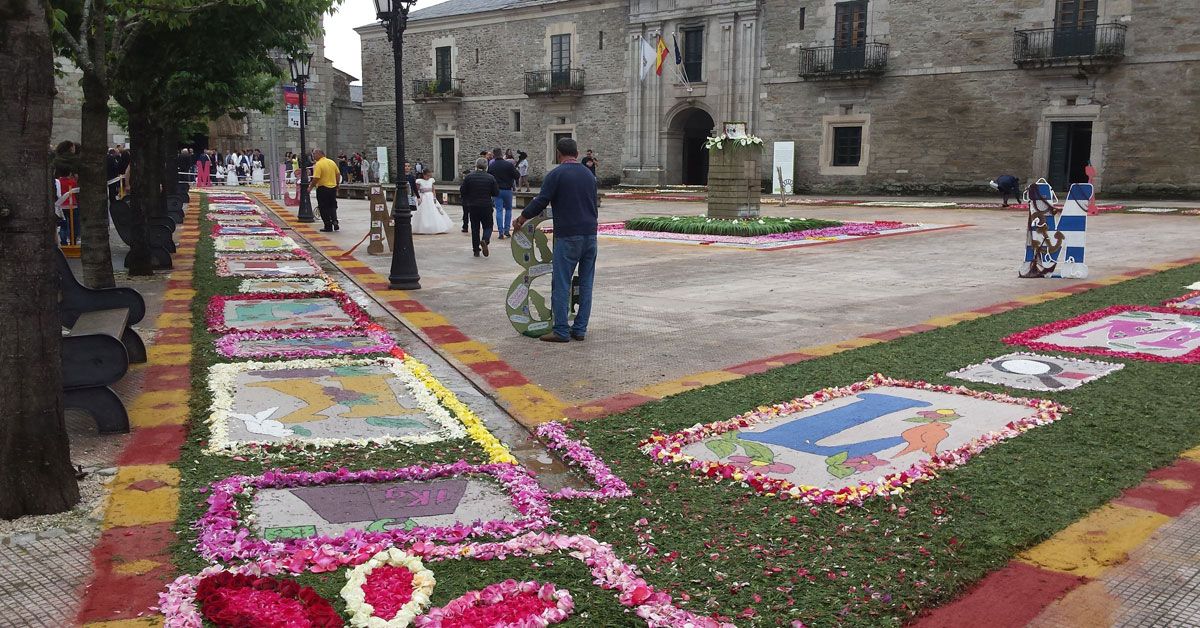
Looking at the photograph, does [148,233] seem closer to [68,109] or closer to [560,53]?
[68,109]

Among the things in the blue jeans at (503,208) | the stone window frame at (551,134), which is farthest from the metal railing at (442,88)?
the blue jeans at (503,208)

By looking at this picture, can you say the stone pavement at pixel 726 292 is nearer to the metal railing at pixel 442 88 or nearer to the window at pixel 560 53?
the window at pixel 560 53

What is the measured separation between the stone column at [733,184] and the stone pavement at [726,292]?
3.18 m

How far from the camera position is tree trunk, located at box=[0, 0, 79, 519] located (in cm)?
370

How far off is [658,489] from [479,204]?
11.2m

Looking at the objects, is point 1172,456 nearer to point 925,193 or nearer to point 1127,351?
point 1127,351

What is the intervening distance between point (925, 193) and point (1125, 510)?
30994mm

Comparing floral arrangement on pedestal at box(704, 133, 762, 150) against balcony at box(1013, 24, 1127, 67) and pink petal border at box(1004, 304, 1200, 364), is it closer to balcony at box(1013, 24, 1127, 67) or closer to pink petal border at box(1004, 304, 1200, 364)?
pink petal border at box(1004, 304, 1200, 364)

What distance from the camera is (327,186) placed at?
61.9 ft

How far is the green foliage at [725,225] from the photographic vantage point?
18094 millimetres

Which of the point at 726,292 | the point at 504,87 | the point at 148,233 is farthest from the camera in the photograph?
the point at 504,87

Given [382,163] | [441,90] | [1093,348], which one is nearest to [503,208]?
[1093,348]

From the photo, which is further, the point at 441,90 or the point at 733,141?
the point at 441,90

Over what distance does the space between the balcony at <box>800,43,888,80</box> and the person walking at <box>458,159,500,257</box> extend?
71.6 feet
